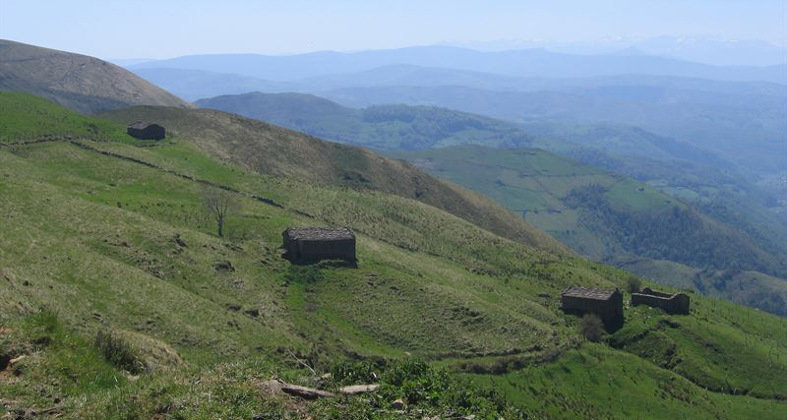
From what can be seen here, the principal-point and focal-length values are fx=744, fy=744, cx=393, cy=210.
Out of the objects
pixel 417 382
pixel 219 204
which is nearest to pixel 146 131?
pixel 219 204

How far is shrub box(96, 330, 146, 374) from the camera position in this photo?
21.4m

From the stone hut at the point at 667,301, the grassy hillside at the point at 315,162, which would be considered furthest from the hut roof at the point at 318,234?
the grassy hillside at the point at 315,162

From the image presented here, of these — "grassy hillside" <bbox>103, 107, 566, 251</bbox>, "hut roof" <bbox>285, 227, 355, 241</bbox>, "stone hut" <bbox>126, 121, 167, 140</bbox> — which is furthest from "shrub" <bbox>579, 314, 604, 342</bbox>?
"stone hut" <bbox>126, 121, 167, 140</bbox>

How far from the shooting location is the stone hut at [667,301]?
242ft

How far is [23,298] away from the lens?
3241 centimetres

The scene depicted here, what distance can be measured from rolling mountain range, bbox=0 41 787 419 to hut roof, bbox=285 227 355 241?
2.78 meters

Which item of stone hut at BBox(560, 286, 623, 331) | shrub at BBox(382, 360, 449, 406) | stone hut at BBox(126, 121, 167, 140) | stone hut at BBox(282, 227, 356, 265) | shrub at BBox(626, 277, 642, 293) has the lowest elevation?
shrub at BBox(626, 277, 642, 293)

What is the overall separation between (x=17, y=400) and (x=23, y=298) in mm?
17590

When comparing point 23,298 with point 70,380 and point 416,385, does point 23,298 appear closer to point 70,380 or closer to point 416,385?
point 70,380

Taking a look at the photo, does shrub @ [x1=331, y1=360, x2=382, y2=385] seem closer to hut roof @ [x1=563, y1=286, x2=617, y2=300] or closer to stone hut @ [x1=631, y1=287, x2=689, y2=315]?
hut roof @ [x1=563, y1=286, x2=617, y2=300]

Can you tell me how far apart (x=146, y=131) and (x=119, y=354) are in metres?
94.0

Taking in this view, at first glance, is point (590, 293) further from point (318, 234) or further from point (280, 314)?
point (280, 314)

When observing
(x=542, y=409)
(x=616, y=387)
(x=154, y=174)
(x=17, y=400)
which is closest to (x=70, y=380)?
(x=17, y=400)

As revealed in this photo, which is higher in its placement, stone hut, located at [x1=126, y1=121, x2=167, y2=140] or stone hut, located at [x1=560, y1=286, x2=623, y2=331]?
stone hut, located at [x1=126, y1=121, x2=167, y2=140]
